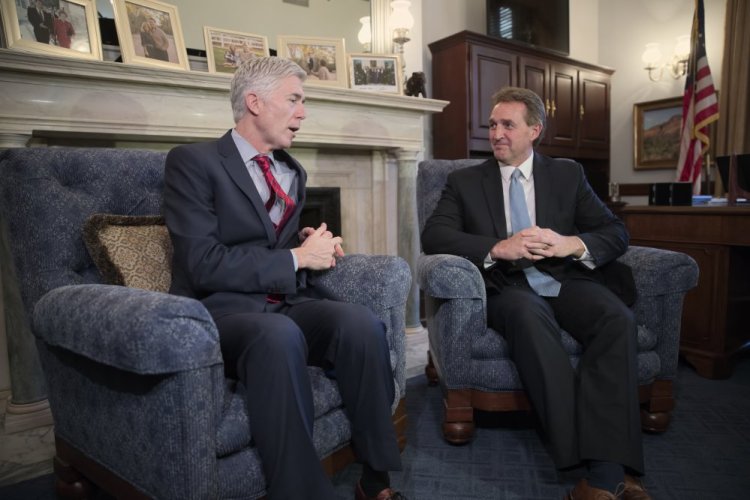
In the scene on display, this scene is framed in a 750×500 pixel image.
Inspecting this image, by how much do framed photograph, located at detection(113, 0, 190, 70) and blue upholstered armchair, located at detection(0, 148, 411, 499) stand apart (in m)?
0.77

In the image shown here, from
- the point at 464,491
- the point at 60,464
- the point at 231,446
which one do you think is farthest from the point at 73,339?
the point at 464,491

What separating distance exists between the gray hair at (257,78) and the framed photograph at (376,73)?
128cm

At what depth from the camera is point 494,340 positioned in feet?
5.54

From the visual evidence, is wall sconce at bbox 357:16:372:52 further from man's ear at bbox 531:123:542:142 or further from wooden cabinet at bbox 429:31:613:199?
man's ear at bbox 531:123:542:142

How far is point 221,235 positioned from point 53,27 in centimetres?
128

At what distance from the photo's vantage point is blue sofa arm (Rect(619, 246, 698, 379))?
177 centimetres

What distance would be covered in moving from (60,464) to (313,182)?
1.87 m

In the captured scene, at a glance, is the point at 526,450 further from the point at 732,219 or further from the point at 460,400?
the point at 732,219

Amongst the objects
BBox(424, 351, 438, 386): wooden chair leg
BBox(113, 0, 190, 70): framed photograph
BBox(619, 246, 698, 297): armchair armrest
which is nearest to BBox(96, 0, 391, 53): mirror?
BBox(113, 0, 190, 70): framed photograph

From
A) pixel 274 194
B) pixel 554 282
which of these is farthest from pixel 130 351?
pixel 554 282

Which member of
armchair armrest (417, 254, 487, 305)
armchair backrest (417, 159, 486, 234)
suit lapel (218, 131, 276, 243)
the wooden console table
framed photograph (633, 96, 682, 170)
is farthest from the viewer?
framed photograph (633, 96, 682, 170)

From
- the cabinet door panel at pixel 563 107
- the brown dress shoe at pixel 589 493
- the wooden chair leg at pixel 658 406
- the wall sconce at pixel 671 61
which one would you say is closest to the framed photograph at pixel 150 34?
the brown dress shoe at pixel 589 493

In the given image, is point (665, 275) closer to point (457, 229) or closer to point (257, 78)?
point (457, 229)

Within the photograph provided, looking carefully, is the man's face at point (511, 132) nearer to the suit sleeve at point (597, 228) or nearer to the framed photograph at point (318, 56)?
the suit sleeve at point (597, 228)
